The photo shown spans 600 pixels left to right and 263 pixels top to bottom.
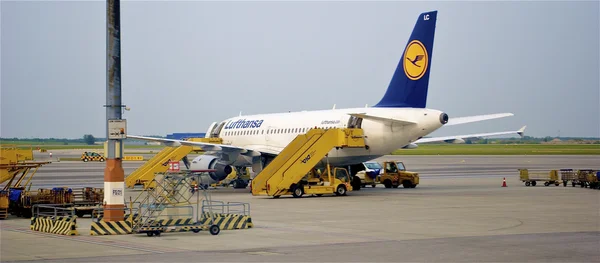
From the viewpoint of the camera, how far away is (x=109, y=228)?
73.8 ft

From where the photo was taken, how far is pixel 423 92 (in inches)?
1483

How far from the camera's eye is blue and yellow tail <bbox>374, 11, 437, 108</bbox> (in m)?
37.3

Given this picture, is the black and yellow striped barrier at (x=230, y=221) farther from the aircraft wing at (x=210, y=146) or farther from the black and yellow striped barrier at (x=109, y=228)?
the aircraft wing at (x=210, y=146)

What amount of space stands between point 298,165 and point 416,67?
7.07 meters

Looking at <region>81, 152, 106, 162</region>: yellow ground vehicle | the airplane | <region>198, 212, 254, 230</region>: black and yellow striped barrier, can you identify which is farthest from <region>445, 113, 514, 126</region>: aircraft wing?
<region>81, 152, 106, 162</region>: yellow ground vehicle

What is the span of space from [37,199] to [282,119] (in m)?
19.9

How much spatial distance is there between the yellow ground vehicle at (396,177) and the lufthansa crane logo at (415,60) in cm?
978

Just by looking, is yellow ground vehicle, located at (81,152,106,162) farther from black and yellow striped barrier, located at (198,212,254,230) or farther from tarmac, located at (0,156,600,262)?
black and yellow striped barrier, located at (198,212,254,230)

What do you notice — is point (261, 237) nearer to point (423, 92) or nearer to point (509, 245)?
point (509, 245)

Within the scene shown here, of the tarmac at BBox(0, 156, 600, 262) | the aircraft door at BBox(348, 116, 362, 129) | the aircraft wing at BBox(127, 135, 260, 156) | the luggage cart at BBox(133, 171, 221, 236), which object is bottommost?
the tarmac at BBox(0, 156, 600, 262)

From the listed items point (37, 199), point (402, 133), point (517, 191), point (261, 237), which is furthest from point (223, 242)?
point (517, 191)

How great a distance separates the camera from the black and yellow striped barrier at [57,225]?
22.4 meters

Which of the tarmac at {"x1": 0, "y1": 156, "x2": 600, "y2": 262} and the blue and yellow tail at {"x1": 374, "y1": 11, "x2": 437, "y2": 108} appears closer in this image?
the tarmac at {"x1": 0, "y1": 156, "x2": 600, "y2": 262}

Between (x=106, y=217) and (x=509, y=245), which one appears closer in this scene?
(x=509, y=245)
